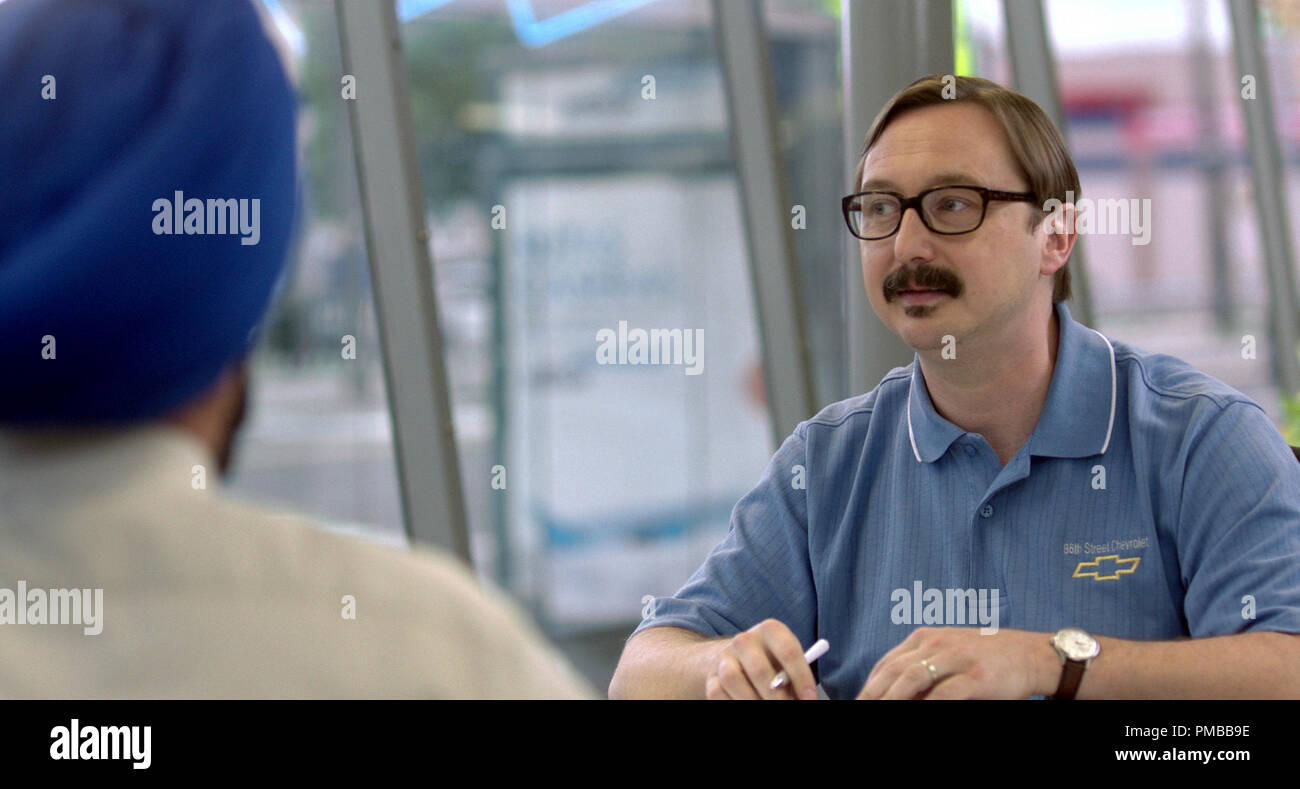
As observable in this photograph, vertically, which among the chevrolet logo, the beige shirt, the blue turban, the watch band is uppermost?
the blue turban

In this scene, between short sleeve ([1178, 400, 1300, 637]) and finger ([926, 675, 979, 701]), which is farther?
short sleeve ([1178, 400, 1300, 637])

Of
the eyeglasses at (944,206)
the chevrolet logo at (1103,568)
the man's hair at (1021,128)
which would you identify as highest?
the man's hair at (1021,128)

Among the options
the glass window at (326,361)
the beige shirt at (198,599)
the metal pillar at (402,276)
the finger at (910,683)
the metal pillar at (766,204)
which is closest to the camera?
the beige shirt at (198,599)

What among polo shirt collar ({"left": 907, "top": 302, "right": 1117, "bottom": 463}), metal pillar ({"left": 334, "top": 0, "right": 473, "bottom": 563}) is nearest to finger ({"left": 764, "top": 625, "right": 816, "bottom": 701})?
polo shirt collar ({"left": 907, "top": 302, "right": 1117, "bottom": 463})

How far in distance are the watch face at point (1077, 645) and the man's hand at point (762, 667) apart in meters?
0.30

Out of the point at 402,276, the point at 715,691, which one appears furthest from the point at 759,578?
the point at 402,276

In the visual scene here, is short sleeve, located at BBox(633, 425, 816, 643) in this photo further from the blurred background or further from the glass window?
the blurred background

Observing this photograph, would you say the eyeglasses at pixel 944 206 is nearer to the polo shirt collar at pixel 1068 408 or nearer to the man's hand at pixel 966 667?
the polo shirt collar at pixel 1068 408

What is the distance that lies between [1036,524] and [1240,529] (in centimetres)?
25

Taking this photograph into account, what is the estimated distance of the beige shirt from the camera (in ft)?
1.85

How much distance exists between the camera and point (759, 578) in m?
1.77

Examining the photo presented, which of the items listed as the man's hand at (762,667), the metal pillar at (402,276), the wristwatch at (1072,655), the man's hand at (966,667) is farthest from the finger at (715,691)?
the metal pillar at (402,276)

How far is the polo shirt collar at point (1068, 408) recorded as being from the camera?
165 cm
